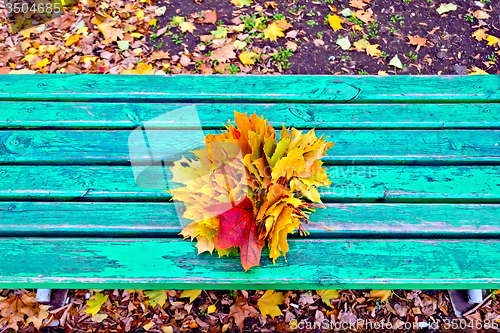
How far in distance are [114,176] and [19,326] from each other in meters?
1.08

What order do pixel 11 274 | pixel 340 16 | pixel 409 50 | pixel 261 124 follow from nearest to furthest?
pixel 261 124 < pixel 11 274 < pixel 409 50 < pixel 340 16

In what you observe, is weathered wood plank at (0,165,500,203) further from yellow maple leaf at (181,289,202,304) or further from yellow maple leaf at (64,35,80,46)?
yellow maple leaf at (64,35,80,46)

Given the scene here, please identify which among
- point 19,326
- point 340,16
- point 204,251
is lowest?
point 19,326

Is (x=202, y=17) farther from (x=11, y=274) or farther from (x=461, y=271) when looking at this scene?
(x=461, y=271)

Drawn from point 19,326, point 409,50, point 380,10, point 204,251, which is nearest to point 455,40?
point 409,50

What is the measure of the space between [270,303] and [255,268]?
2.11 ft

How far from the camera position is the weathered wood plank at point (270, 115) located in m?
1.40

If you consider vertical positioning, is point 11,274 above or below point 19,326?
above

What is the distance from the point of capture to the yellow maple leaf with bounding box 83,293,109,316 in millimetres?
1670

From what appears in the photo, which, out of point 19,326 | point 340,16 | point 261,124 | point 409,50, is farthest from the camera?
point 340,16

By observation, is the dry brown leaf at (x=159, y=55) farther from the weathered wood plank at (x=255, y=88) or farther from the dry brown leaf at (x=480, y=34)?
the dry brown leaf at (x=480, y=34)

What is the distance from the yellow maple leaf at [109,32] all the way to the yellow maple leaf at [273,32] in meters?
1.20

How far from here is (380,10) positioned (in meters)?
2.77

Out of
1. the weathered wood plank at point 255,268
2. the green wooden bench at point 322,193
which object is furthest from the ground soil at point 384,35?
the weathered wood plank at point 255,268
